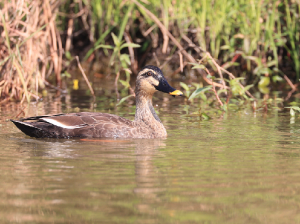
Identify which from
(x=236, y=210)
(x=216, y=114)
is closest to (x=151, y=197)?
(x=236, y=210)

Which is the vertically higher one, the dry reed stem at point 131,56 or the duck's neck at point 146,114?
the dry reed stem at point 131,56

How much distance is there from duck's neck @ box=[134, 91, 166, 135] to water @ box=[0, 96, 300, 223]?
273 mm

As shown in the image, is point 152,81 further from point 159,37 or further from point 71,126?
point 159,37

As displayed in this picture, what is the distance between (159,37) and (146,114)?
728 cm

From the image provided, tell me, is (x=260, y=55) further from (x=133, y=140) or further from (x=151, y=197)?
(x=151, y=197)

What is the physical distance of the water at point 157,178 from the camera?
4.38 meters

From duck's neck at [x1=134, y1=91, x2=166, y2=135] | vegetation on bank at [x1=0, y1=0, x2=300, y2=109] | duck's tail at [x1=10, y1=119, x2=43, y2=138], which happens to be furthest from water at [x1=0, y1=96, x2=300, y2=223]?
vegetation on bank at [x1=0, y1=0, x2=300, y2=109]

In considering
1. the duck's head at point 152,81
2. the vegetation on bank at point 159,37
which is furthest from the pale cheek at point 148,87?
the vegetation on bank at point 159,37

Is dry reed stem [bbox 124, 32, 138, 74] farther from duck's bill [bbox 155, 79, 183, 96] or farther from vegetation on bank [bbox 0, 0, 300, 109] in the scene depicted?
duck's bill [bbox 155, 79, 183, 96]

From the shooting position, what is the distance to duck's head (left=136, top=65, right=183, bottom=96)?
850 centimetres

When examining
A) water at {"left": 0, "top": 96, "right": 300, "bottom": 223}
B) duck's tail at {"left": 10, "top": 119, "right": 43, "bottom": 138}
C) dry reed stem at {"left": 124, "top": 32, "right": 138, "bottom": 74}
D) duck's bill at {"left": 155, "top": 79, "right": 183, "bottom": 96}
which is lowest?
water at {"left": 0, "top": 96, "right": 300, "bottom": 223}

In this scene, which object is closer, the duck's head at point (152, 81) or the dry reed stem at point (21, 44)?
the duck's head at point (152, 81)

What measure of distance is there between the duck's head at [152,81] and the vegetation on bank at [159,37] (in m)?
2.46

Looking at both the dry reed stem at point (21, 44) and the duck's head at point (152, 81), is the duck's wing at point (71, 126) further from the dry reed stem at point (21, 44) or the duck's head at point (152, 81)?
the dry reed stem at point (21, 44)
